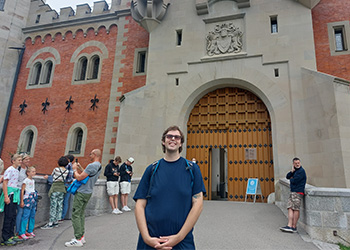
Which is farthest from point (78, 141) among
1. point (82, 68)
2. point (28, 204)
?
point (28, 204)

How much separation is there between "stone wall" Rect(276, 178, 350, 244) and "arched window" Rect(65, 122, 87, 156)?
35.6ft

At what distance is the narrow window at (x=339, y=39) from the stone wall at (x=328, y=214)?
8.11 meters

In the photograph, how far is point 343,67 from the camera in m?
9.96

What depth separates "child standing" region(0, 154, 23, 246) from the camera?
164 inches

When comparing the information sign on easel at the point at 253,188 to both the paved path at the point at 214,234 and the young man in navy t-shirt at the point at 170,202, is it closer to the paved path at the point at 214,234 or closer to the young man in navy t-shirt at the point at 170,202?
the paved path at the point at 214,234

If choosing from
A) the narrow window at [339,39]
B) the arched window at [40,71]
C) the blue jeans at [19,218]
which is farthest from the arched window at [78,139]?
the narrow window at [339,39]

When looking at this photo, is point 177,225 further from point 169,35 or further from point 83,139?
point 83,139

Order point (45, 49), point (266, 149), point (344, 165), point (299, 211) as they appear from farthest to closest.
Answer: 1. point (45, 49)
2. point (266, 149)
3. point (344, 165)
4. point (299, 211)

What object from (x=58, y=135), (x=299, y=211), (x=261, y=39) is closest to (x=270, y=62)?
(x=261, y=39)

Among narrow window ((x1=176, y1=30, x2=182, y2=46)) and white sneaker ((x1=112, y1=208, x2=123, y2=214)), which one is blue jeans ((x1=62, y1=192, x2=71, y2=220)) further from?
narrow window ((x1=176, y1=30, x2=182, y2=46))

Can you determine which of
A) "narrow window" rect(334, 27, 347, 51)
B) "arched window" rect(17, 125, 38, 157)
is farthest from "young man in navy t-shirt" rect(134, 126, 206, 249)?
"arched window" rect(17, 125, 38, 157)

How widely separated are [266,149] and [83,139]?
8982 mm

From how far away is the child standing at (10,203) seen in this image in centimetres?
416

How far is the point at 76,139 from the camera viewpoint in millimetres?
13477
